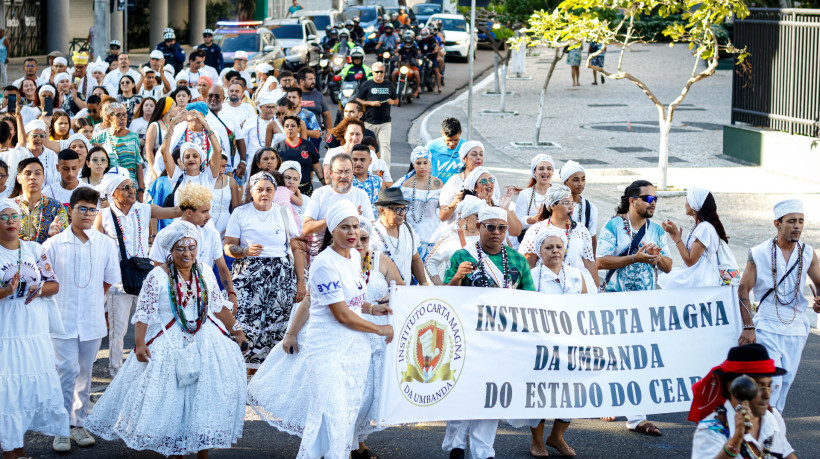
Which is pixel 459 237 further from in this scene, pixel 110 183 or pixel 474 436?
pixel 110 183

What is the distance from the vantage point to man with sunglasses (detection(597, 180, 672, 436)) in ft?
25.8

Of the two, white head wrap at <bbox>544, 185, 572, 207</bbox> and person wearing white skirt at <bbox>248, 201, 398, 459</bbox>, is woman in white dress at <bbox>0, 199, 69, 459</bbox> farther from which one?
white head wrap at <bbox>544, 185, 572, 207</bbox>

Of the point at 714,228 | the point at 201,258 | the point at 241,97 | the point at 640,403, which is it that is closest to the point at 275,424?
the point at 201,258

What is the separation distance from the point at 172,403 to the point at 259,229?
257 cm

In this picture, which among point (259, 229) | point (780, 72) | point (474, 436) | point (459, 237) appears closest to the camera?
point (474, 436)

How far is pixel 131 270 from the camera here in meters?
8.34

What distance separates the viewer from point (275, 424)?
6.66 metres

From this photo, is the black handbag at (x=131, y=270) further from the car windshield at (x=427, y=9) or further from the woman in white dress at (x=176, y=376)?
the car windshield at (x=427, y=9)

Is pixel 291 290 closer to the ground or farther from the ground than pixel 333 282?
closer to the ground

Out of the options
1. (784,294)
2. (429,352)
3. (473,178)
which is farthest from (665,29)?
(429,352)

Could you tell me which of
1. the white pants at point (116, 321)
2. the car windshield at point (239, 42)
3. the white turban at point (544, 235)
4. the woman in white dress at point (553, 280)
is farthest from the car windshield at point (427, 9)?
the woman in white dress at point (553, 280)

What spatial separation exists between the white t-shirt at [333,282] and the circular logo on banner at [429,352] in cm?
42

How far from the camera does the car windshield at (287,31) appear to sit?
3359 cm

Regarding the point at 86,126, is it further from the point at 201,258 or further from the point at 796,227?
the point at 796,227
